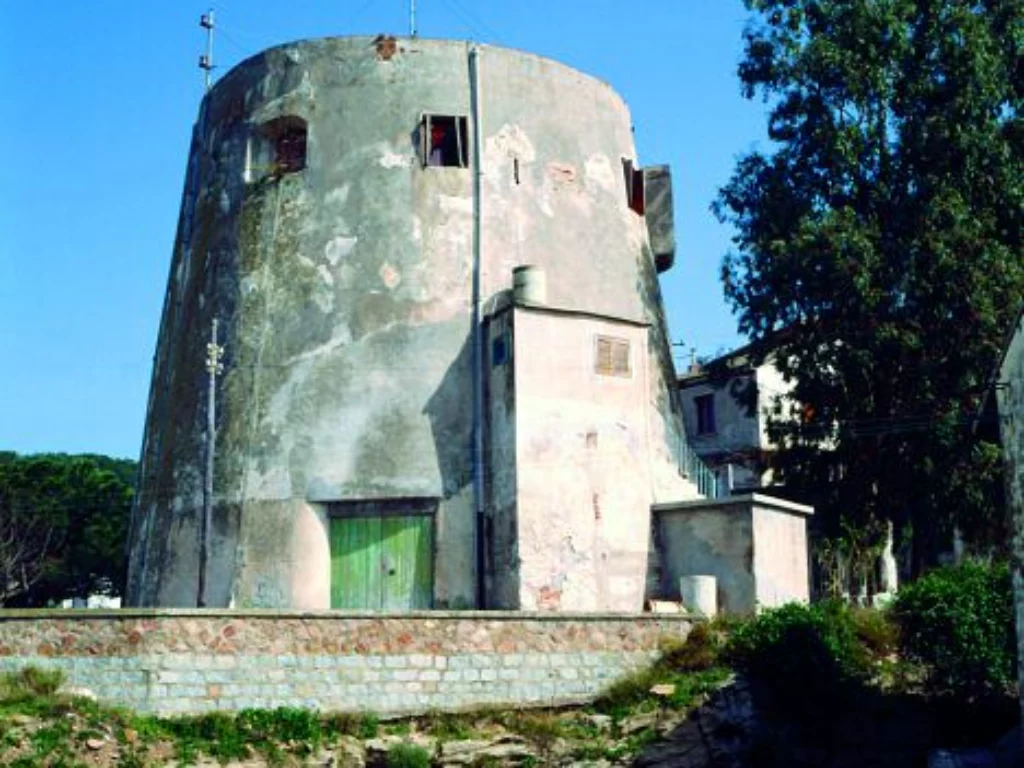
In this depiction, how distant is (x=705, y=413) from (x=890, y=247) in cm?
1416

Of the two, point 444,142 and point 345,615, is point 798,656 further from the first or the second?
point 444,142

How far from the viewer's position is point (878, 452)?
25.5 metres

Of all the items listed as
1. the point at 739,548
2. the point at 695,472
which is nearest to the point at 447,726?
the point at 739,548

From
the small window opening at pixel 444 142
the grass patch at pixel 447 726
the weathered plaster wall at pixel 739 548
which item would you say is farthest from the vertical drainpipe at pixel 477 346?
the grass patch at pixel 447 726

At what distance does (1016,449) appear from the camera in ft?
59.4

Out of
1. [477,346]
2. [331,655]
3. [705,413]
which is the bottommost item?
[331,655]

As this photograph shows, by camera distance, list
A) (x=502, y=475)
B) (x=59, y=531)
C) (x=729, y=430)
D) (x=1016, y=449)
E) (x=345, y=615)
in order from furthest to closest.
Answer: (x=59, y=531)
(x=729, y=430)
(x=502, y=475)
(x=345, y=615)
(x=1016, y=449)

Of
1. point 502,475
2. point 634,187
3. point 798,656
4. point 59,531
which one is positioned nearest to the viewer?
point 798,656

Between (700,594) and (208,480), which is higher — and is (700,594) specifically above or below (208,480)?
below

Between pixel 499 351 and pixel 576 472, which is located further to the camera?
pixel 499 351

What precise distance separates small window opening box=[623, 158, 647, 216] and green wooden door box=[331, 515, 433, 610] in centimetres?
841

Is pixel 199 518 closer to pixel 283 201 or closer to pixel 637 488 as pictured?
pixel 283 201

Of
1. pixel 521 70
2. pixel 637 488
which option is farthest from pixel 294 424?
pixel 521 70

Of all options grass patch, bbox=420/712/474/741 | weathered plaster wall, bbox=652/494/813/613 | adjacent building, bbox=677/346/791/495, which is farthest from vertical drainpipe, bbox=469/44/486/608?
adjacent building, bbox=677/346/791/495
